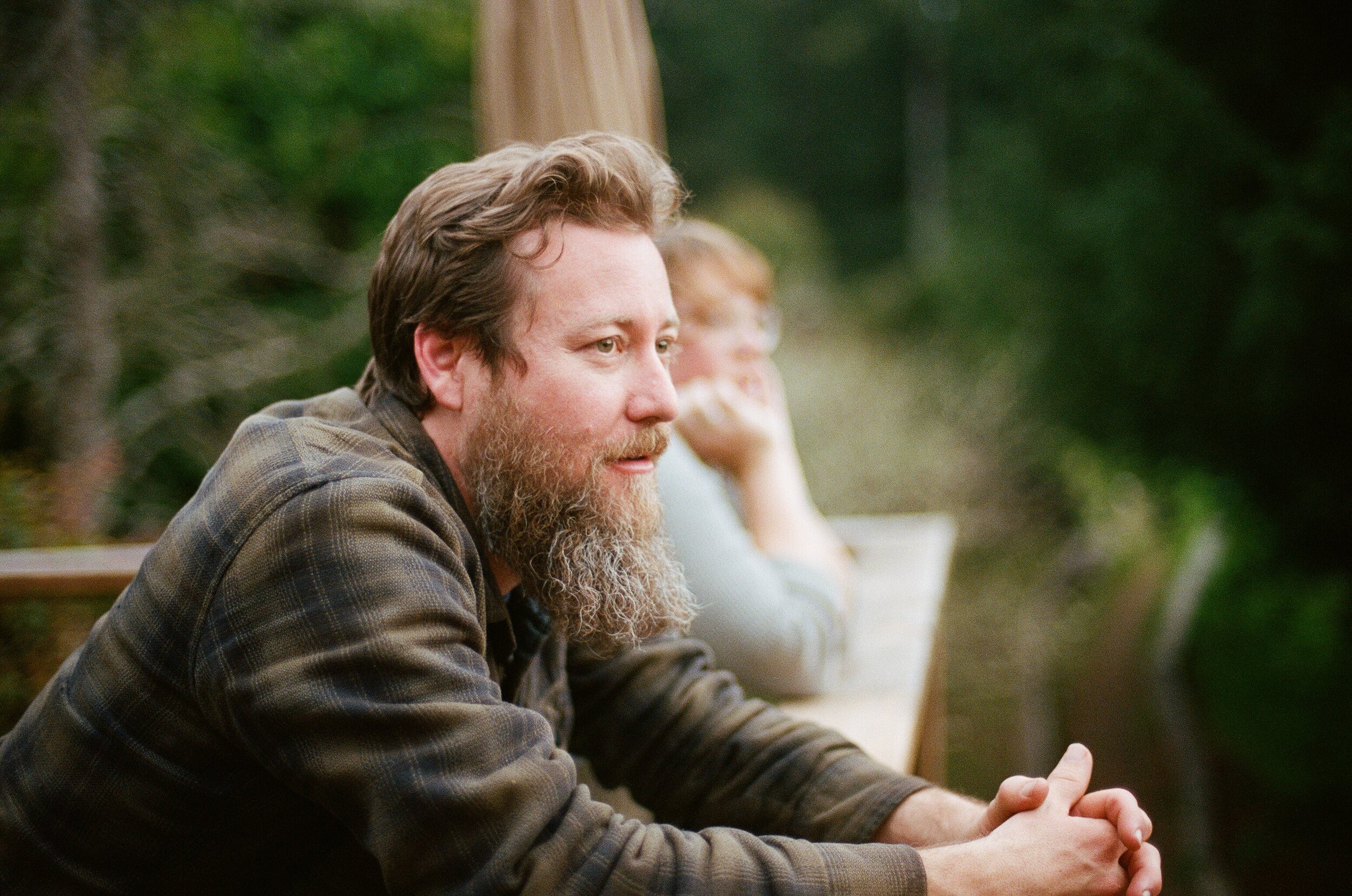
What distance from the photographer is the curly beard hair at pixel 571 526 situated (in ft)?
4.94

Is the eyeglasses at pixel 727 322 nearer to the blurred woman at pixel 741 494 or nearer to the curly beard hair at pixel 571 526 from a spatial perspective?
the blurred woman at pixel 741 494

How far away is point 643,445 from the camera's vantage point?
5.15ft

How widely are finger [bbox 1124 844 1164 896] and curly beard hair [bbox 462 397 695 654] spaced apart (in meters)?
0.71

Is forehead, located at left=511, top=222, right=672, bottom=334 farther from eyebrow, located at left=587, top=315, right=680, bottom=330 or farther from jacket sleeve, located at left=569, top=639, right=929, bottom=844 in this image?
jacket sleeve, located at left=569, top=639, right=929, bottom=844

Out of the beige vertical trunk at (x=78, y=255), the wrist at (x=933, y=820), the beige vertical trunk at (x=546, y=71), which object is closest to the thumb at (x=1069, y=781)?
the wrist at (x=933, y=820)

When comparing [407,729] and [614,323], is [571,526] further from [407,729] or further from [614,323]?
[407,729]

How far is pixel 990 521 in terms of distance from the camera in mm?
8562

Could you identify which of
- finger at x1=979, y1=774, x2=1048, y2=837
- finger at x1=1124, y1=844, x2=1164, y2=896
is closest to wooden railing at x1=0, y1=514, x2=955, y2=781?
finger at x1=979, y1=774, x2=1048, y2=837

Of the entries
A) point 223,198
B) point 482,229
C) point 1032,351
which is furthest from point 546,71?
point 1032,351

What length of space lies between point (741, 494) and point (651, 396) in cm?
135

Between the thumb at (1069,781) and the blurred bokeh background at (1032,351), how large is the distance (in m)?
1.32

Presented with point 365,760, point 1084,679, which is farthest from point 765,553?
point 1084,679

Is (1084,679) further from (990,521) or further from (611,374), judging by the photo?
(611,374)

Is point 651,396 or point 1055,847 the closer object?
point 1055,847
